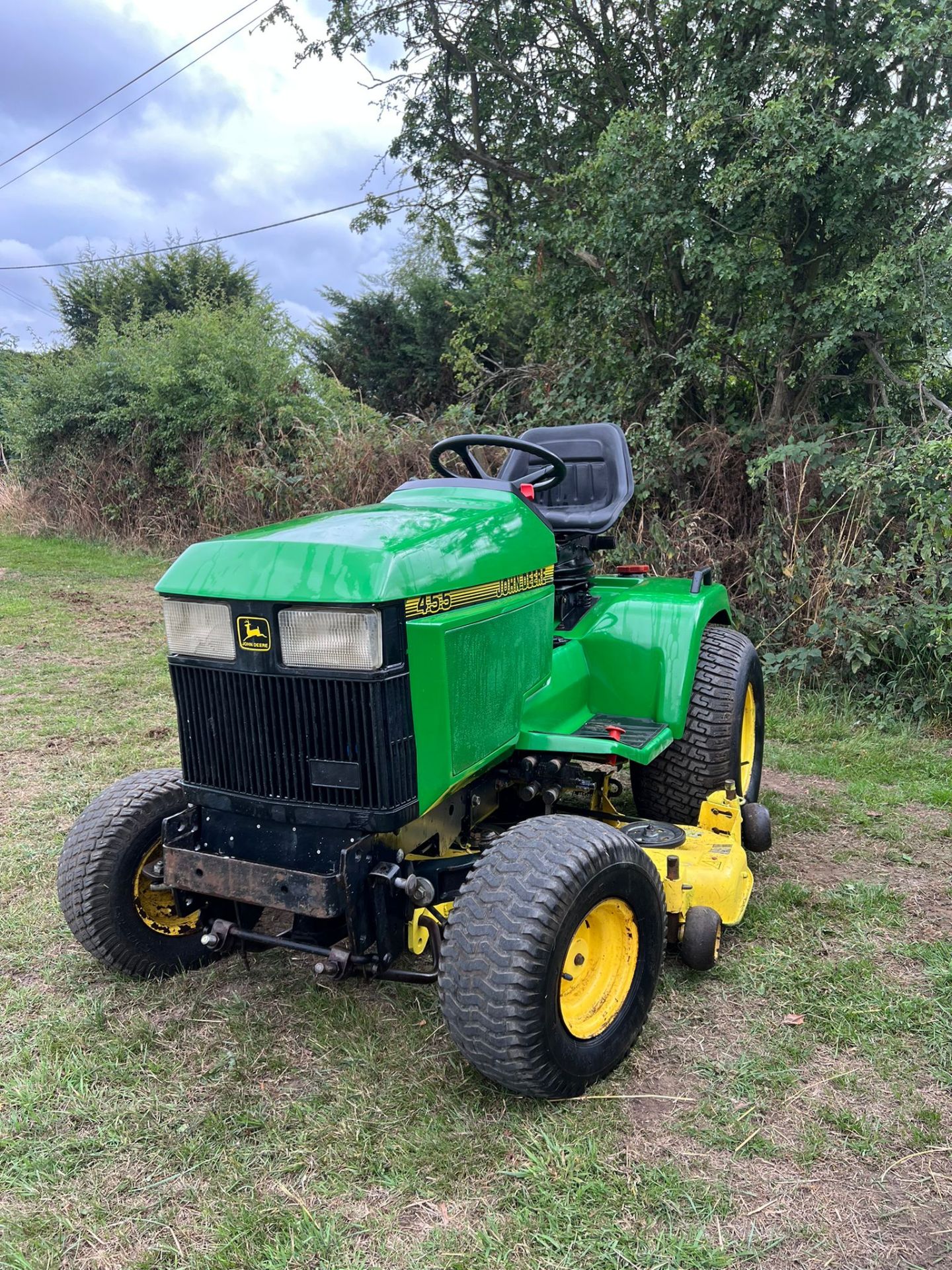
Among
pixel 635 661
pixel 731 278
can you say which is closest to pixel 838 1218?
pixel 635 661

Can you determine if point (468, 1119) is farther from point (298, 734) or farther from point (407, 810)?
point (298, 734)

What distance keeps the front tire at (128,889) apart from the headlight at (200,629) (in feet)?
1.97

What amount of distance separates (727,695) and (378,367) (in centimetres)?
1590

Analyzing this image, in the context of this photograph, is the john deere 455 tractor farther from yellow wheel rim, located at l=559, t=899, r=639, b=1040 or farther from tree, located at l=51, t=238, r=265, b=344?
tree, located at l=51, t=238, r=265, b=344

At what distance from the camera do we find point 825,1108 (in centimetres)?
216

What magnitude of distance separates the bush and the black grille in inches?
261

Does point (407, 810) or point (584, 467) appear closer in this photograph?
point (407, 810)

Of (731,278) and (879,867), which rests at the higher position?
(731,278)

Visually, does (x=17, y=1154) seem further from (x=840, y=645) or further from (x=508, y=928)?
(x=840, y=645)

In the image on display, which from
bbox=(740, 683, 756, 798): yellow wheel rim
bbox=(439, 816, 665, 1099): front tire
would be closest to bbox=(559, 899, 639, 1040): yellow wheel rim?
bbox=(439, 816, 665, 1099): front tire

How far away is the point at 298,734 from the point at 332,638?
0.26 m

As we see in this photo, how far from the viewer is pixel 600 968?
91.4 inches

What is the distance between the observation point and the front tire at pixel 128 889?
258cm

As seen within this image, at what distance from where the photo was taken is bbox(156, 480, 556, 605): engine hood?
2123 millimetres
